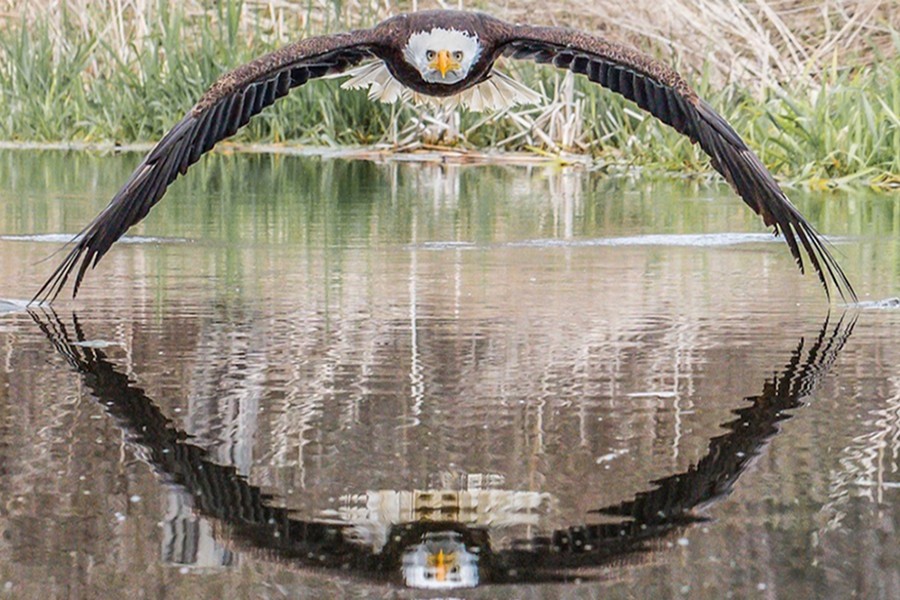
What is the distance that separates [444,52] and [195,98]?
10557 mm

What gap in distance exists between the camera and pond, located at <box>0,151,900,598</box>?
146 inches

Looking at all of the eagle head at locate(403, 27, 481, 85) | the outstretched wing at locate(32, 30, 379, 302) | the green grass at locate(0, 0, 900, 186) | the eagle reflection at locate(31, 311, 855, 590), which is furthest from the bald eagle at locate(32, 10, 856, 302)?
the green grass at locate(0, 0, 900, 186)

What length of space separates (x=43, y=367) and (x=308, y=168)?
9738 mm

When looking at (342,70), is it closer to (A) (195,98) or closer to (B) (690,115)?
(B) (690,115)

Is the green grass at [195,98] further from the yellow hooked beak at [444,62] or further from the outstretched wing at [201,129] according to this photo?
the outstretched wing at [201,129]

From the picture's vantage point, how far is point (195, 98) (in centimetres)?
1833

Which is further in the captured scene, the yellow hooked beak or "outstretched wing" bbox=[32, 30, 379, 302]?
the yellow hooked beak

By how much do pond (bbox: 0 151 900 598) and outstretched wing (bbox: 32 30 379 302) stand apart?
0.25 metres

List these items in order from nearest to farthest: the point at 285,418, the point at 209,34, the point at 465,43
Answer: the point at 285,418 → the point at 465,43 → the point at 209,34

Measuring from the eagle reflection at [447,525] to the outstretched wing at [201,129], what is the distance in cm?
209

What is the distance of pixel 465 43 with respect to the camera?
8.11m

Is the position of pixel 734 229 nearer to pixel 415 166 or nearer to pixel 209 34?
pixel 415 166

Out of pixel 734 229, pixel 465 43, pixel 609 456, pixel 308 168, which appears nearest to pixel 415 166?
pixel 308 168

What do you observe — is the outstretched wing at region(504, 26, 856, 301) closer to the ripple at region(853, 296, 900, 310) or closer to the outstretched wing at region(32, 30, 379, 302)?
the ripple at region(853, 296, 900, 310)
